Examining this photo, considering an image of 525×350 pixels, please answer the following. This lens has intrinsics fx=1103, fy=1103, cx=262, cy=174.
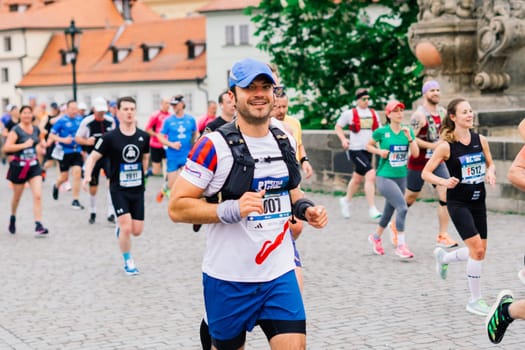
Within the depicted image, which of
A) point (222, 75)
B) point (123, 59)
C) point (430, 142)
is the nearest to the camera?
point (430, 142)

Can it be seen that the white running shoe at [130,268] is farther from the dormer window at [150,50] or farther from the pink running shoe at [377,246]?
the dormer window at [150,50]

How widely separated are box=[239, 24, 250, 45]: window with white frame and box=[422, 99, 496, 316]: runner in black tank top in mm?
72341

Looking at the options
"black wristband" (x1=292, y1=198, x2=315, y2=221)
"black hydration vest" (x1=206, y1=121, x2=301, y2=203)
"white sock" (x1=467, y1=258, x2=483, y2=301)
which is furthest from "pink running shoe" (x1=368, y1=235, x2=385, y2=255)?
"black hydration vest" (x1=206, y1=121, x2=301, y2=203)

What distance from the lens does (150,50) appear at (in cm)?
8806

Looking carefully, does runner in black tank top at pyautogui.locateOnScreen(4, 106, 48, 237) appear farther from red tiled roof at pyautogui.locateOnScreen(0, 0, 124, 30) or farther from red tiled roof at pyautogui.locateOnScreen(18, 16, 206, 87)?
red tiled roof at pyautogui.locateOnScreen(0, 0, 124, 30)

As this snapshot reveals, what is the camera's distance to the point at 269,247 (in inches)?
210

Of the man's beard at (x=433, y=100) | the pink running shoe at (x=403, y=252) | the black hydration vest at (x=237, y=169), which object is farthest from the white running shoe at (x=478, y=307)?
the man's beard at (x=433, y=100)

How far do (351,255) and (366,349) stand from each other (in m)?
4.51

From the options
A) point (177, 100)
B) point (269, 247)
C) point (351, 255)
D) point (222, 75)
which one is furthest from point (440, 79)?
point (222, 75)

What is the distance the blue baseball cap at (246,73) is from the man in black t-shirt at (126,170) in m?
5.84

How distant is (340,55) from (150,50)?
6393 cm

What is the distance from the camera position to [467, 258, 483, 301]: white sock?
27.8 feet

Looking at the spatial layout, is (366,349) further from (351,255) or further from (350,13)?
(350,13)

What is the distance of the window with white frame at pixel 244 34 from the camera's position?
80.7 meters
